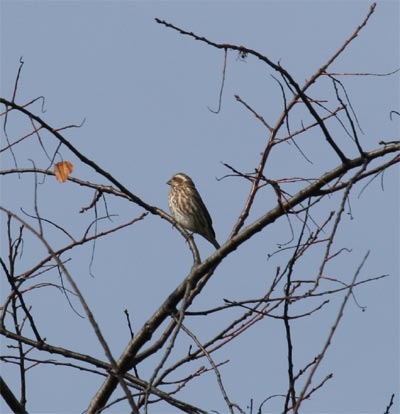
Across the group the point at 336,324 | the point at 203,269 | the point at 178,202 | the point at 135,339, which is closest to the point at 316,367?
the point at 336,324

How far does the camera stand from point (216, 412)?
4762 millimetres

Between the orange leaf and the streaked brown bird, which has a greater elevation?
the streaked brown bird

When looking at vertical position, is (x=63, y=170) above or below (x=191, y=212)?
below

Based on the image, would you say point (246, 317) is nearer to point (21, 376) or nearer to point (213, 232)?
point (21, 376)

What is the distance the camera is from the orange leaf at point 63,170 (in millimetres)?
5621

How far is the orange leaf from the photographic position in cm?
562

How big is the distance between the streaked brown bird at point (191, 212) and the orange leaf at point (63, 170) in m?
6.40

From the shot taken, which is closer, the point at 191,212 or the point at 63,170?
the point at 63,170

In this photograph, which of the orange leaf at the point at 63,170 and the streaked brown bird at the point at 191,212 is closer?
the orange leaf at the point at 63,170

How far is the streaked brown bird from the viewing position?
479 inches

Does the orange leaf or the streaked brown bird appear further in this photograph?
the streaked brown bird

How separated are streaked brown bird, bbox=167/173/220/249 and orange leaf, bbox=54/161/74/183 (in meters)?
6.40

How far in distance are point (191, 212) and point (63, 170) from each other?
21.5ft

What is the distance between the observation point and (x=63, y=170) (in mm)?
5633
